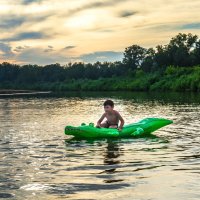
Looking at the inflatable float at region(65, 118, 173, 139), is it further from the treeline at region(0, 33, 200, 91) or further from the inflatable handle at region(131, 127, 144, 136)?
the treeline at region(0, 33, 200, 91)

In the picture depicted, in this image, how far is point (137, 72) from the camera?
111312 millimetres

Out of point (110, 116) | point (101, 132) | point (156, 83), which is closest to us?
point (101, 132)

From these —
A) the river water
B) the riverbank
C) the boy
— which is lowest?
the river water

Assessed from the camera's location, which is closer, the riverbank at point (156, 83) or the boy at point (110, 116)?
the boy at point (110, 116)

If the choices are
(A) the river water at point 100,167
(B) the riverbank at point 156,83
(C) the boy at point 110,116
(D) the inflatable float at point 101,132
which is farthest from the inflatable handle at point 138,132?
(B) the riverbank at point 156,83

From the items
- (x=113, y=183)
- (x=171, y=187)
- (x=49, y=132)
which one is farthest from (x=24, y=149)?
(x=171, y=187)

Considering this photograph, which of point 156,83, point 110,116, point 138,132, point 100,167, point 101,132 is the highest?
point 156,83

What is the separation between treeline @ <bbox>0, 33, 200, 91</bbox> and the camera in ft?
281

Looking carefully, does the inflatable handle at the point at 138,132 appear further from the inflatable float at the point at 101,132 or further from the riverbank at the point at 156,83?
the riverbank at the point at 156,83

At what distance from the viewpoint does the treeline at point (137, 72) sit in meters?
85.7

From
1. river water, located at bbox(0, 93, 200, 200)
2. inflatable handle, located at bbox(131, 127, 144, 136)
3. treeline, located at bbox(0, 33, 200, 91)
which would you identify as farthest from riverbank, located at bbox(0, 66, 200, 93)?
river water, located at bbox(0, 93, 200, 200)

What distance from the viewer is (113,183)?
816cm

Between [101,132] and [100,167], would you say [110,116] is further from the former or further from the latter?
[100,167]

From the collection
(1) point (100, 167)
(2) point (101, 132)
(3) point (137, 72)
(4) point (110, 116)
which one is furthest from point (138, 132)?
(3) point (137, 72)
